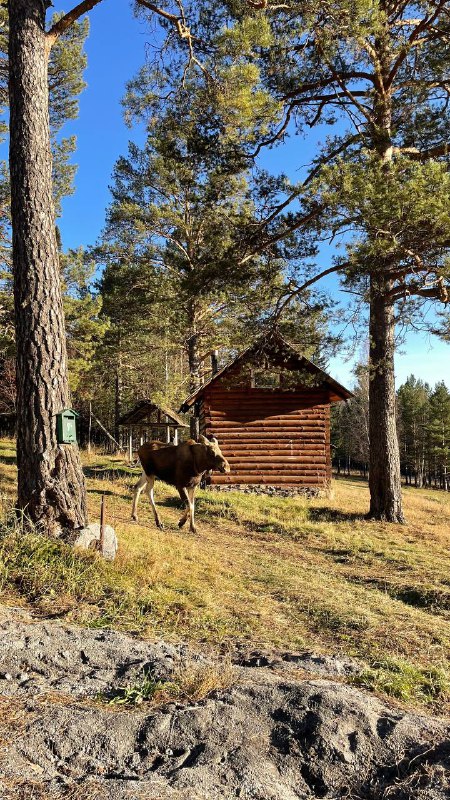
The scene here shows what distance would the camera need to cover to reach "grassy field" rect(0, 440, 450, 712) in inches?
177

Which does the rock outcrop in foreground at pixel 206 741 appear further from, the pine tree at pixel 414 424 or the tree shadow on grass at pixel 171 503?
the pine tree at pixel 414 424

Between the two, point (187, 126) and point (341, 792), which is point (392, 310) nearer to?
point (187, 126)

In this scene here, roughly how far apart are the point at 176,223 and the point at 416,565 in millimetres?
14488

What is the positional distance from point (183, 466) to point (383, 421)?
537 cm

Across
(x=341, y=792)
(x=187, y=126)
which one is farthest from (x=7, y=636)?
(x=187, y=126)

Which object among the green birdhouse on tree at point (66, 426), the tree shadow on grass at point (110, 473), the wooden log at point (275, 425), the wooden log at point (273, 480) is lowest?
the wooden log at point (273, 480)

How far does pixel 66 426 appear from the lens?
5996 millimetres

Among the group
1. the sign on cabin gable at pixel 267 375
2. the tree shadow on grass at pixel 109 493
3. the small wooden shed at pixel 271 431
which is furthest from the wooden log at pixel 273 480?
the tree shadow on grass at pixel 109 493

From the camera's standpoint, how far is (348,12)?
8.59 metres

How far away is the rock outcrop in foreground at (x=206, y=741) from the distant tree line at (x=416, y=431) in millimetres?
44652

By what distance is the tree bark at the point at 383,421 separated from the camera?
1270 cm

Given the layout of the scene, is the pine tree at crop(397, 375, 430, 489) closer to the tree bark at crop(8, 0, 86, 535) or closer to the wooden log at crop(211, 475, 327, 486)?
the wooden log at crop(211, 475, 327, 486)

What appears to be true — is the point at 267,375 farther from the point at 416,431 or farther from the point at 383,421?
the point at 416,431

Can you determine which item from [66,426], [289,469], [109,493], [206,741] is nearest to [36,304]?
[66,426]
